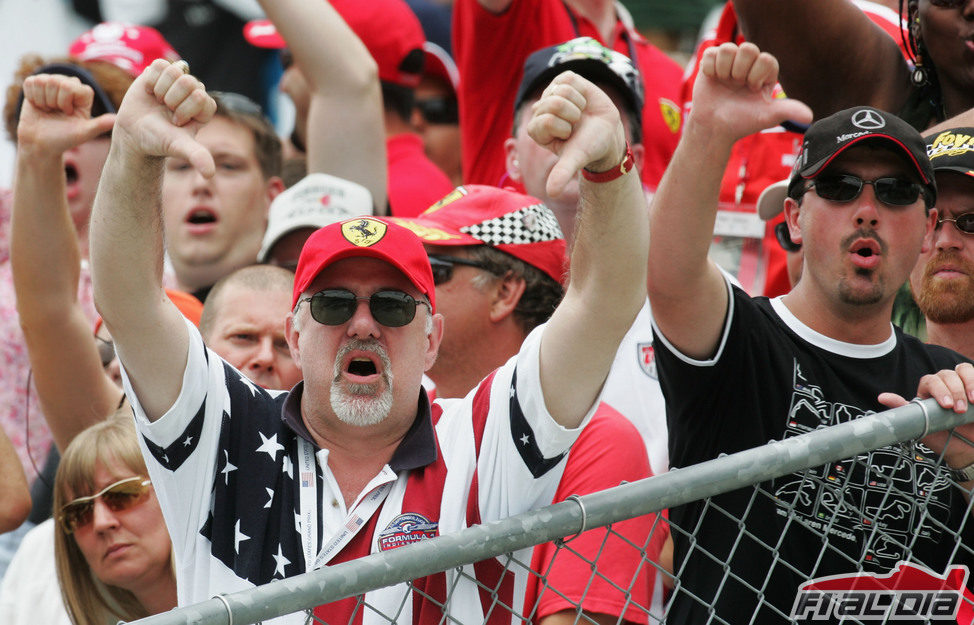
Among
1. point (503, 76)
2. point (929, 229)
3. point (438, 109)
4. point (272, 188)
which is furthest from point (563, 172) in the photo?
point (438, 109)

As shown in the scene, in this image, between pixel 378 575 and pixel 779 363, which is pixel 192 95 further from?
pixel 779 363

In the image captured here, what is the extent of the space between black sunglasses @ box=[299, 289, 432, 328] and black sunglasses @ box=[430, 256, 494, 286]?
0.91 metres

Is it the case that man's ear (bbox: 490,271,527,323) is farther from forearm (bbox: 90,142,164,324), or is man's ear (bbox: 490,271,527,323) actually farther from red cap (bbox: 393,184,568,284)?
forearm (bbox: 90,142,164,324)

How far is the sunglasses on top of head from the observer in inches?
133

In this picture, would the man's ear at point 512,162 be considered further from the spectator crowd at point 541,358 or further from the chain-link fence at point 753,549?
the chain-link fence at point 753,549

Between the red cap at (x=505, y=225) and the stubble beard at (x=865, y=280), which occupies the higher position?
the stubble beard at (x=865, y=280)

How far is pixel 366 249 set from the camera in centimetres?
290

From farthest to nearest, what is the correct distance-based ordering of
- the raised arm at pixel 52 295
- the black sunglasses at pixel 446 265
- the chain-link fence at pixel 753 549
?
the black sunglasses at pixel 446 265
the raised arm at pixel 52 295
the chain-link fence at pixel 753 549

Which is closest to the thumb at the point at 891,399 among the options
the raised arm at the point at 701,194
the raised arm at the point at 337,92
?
the raised arm at the point at 701,194

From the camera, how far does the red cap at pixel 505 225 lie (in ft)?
12.6

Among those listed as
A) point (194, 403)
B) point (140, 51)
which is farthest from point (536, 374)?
point (140, 51)

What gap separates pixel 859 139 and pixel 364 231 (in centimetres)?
114

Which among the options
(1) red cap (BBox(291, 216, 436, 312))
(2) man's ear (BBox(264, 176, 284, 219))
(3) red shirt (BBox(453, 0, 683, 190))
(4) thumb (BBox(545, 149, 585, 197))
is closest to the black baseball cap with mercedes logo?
(4) thumb (BBox(545, 149, 585, 197))

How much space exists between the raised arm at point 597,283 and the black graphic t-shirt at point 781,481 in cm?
26
